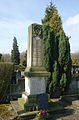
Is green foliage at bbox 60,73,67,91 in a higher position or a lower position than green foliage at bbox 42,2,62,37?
lower

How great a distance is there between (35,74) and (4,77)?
3.51m

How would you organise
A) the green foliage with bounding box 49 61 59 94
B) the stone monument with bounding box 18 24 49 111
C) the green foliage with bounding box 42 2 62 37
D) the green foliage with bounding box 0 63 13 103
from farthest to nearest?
the green foliage with bounding box 42 2 62 37 → the green foliage with bounding box 49 61 59 94 → the green foliage with bounding box 0 63 13 103 → the stone monument with bounding box 18 24 49 111

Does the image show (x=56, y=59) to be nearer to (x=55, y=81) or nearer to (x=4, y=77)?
(x=55, y=81)

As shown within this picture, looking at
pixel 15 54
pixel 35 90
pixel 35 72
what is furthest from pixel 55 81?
pixel 15 54

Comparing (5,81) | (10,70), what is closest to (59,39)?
(10,70)

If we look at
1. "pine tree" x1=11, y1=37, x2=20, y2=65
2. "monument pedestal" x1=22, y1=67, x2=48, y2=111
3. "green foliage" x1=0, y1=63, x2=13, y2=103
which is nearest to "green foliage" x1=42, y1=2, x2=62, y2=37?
"green foliage" x1=0, y1=63, x2=13, y2=103

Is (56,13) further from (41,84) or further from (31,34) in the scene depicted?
(41,84)

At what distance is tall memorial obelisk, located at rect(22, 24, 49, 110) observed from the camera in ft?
17.3

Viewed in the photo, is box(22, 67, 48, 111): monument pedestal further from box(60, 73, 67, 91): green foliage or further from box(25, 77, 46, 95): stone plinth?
box(60, 73, 67, 91): green foliage

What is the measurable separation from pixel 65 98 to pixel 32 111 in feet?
12.6

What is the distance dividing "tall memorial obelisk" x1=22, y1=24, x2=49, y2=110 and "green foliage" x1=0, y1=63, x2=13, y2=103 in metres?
2.90

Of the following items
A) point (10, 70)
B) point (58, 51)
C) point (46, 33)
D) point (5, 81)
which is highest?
point (46, 33)

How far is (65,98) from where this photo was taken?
26.2 feet

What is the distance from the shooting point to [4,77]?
788 cm
